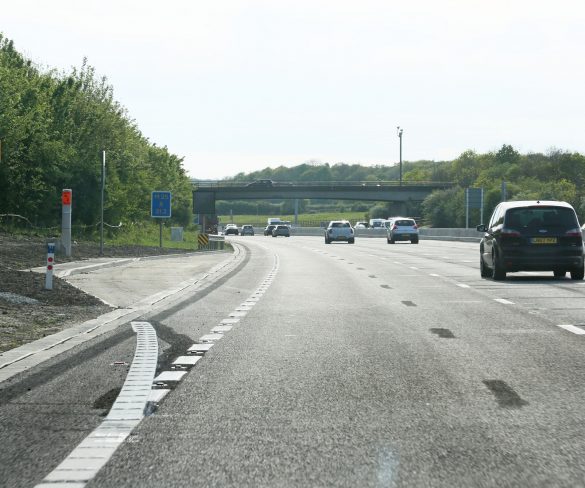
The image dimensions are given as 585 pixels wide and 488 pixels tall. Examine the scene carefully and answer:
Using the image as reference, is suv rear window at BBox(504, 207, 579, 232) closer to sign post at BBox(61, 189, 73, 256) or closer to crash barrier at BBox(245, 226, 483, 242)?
sign post at BBox(61, 189, 73, 256)

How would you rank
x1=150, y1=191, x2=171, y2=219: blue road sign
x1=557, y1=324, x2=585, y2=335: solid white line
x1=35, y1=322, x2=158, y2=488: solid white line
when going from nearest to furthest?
1. x1=35, y1=322, x2=158, y2=488: solid white line
2. x1=557, y1=324, x2=585, y2=335: solid white line
3. x1=150, y1=191, x2=171, y2=219: blue road sign

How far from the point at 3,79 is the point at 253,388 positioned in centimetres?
3597

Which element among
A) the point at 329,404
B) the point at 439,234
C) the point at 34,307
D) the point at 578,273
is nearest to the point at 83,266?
the point at 578,273

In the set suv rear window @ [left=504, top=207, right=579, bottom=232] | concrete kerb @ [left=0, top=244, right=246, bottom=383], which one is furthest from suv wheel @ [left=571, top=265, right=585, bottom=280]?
concrete kerb @ [left=0, top=244, right=246, bottom=383]

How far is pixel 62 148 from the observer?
150 ft

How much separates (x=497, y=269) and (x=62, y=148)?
26.3 metres

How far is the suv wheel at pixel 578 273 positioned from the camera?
2372cm

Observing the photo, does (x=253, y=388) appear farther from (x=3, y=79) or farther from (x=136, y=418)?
(x=3, y=79)

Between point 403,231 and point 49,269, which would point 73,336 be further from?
point 403,231

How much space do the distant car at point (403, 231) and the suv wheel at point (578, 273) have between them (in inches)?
1812

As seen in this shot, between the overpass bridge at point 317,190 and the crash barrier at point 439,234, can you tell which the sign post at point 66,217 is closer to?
the crash barrier at point 439,234

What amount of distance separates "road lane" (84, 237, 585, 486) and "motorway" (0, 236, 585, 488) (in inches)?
0.6

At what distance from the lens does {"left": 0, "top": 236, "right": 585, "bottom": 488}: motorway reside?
216 inches

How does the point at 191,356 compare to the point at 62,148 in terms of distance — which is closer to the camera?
the point at 191,356
